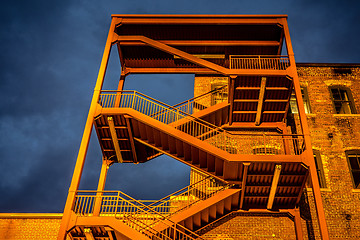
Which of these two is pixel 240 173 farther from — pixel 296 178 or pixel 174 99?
pixel 174 99

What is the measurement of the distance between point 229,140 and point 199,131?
122cm

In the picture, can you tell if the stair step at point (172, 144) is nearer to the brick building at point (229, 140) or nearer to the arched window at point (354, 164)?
the brick building at point (229, 140)

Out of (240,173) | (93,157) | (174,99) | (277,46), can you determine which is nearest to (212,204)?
(240,173)

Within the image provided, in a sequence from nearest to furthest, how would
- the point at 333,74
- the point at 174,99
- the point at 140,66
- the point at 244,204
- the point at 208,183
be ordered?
the point at 244,204
the point at 208,183
the point at 140,66
the point at 333,74
the point at 174,99

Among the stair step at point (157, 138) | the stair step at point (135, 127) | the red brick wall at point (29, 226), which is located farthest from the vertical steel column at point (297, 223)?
the red brick wall at point (29, 226)

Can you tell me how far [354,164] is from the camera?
50.9 ft

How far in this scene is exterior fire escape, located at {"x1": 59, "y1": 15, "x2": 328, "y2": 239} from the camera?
11547 mm

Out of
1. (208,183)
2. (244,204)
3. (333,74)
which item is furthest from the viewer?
(333,74)

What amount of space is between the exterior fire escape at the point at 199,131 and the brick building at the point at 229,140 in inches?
1.8

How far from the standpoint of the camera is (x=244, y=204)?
1369cm

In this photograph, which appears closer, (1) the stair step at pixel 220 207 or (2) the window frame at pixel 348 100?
(1) the stair step at pixel 220 207

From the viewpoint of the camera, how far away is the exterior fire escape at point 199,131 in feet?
37.9

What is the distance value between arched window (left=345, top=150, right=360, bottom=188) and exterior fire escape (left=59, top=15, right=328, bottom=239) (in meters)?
2.54

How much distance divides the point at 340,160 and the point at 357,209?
2.20 meters
